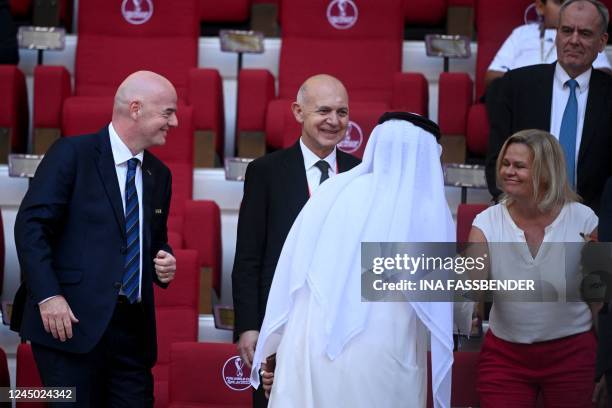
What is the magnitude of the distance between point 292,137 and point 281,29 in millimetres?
999

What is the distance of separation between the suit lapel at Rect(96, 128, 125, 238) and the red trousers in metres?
1.07

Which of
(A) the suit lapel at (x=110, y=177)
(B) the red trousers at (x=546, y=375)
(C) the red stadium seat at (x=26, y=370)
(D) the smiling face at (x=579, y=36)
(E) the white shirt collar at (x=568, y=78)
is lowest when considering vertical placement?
(C) the red stadium seat at (x=26, y=370)

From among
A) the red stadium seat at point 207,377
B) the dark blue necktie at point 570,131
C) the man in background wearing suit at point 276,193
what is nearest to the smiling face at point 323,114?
the man in background wearing suit at point 276,193

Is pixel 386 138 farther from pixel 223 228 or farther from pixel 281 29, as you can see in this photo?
pixel 281 29

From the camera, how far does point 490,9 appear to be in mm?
5414

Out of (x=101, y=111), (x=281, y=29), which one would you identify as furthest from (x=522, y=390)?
(x=281, y=29)

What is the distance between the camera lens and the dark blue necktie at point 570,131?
404cm

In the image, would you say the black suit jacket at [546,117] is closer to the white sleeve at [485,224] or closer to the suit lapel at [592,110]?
the suit lapel at [592,110]

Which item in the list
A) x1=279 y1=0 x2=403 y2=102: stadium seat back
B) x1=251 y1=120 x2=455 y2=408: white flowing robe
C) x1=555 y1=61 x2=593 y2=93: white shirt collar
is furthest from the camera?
x1=279 y1=0 x2=403 y2=102: stadium seat back

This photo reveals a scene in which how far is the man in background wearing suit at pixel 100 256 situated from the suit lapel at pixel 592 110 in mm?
1443

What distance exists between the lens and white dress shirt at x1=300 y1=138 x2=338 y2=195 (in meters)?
3.40

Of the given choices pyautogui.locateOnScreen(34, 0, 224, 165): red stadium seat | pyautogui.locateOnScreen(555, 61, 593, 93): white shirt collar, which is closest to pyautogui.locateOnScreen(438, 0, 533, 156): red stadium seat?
pyautogui.locateOnScreen(555, 61, 593, 93): white shirt collar

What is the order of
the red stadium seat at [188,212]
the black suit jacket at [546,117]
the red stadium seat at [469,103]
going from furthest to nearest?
1. the red stadium seat at [469,103]
2. the red stadium seat at [188,212]
3. the black suit jacket at [546,117]

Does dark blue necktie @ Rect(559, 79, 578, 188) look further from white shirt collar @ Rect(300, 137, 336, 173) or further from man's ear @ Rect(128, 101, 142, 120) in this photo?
man's ear @ Rect(128, 101, 142, 120)
